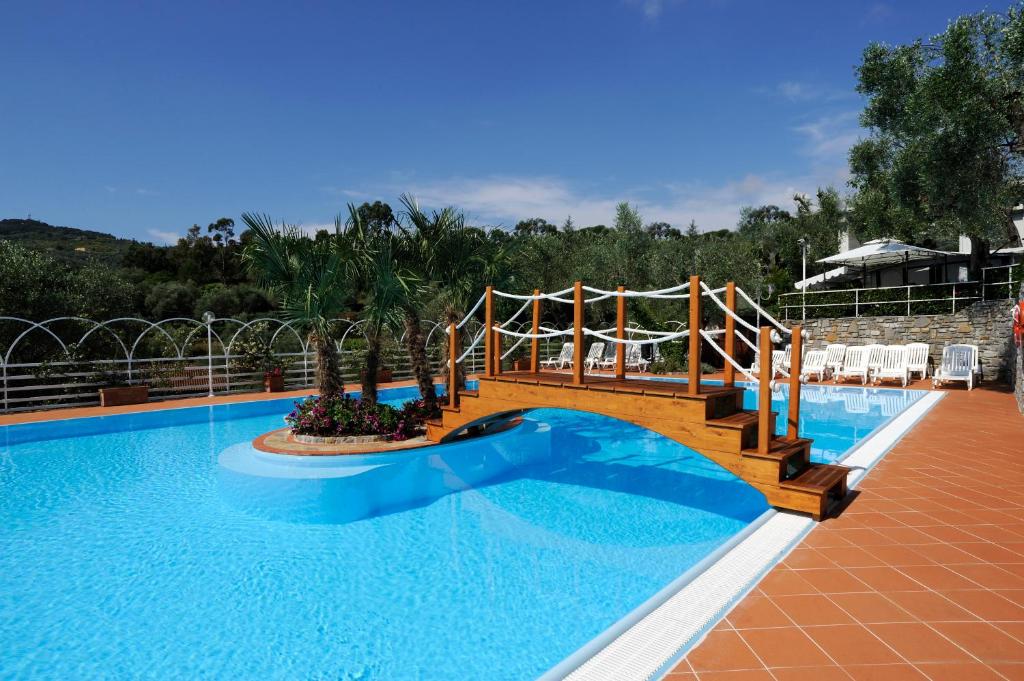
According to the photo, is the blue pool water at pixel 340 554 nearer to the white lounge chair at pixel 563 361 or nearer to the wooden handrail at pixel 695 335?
the wooden handrail at pixel 695 335

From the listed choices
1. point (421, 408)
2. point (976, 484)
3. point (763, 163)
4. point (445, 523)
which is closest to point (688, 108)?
point (763, 163)

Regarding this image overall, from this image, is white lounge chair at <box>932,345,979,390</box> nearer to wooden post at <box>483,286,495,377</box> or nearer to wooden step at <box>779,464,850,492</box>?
wooden step at <box>779,464,850,492</box>

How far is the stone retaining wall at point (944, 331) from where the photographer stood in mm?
15211

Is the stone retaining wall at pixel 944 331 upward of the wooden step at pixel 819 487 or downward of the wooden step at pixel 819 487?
upward

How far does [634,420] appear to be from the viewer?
237 inches

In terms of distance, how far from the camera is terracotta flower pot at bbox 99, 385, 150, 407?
12.9 meters

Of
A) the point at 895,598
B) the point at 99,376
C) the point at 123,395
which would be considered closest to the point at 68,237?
the point at 99,376

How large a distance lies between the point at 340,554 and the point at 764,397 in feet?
13.7

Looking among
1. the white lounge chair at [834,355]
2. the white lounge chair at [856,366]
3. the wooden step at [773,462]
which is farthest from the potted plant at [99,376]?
the white lounge chair at [834,355]

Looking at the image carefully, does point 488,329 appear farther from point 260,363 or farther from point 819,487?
point 260,363

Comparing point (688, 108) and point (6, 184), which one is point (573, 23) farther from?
point (6, 184)

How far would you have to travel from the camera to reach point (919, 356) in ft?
53.0

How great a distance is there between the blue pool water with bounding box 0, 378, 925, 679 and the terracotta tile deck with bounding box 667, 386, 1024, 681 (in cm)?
112

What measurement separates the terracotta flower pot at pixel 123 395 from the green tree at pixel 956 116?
60.7 feet
